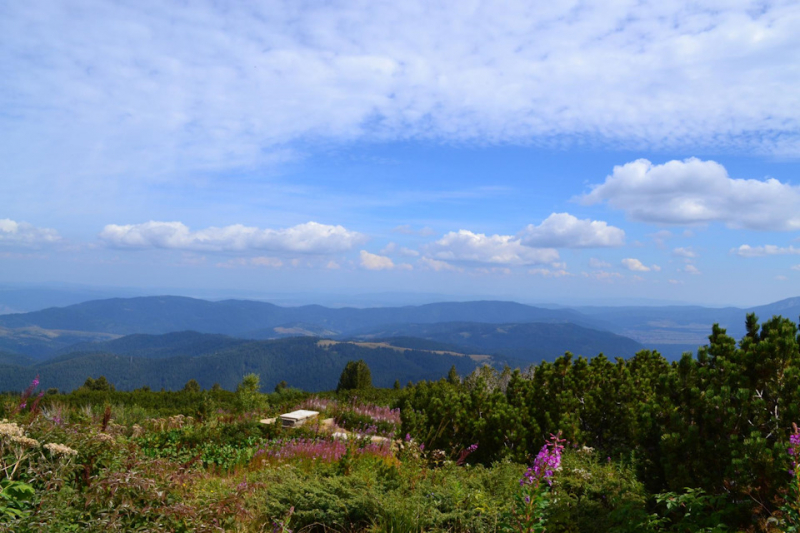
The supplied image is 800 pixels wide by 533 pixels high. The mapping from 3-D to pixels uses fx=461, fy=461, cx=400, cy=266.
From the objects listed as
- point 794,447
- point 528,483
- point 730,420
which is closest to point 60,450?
point 528,483

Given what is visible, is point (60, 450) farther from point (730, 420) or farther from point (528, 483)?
point (730, 420)

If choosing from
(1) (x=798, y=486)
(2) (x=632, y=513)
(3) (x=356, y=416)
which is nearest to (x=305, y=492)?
(2) (x=632, y=513)

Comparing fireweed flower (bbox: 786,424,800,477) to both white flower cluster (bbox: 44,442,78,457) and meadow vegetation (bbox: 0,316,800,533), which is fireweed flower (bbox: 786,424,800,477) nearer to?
meadow vegetation (bbox: 0,316,800,533)

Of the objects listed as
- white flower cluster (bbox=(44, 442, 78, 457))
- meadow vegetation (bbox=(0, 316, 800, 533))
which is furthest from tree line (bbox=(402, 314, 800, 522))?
white flower cluster (bbox=(44, 442, 78, 457))

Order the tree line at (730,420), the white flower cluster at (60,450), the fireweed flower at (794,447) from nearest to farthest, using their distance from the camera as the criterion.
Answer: the fireweed flower at (794,447)
the tree line at (730,420)
the white flower cluster at (60,450)

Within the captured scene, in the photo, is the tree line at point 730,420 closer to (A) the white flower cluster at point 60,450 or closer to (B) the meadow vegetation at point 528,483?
(B) the meadow vegetation at point 528,483

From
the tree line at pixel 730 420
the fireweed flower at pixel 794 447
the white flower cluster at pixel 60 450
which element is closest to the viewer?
the fireweed flower at pixel 794 447

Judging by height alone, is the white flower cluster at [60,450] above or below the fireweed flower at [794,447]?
below

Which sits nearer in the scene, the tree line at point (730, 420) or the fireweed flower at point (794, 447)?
the fireweed flower at point (794, 447)

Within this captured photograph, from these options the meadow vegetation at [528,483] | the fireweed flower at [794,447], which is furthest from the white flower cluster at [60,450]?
the fireweed flower at [794,447]

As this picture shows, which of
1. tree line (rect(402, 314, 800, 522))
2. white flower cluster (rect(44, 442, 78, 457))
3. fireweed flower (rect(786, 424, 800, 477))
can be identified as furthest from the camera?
white flower cluster (rect(44, 442, 78, 457))

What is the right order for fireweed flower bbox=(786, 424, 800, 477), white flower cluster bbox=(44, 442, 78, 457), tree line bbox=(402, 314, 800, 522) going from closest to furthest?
fireweed flower bbox=(786, 424, 800, 477) → tree line bbox=(402, 314, 800, 522) → white flower cluster bbox=(44, 442, 78, 457)

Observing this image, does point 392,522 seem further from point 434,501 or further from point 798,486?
point 798,486

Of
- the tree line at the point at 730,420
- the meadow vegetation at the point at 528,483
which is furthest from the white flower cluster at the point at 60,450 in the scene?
the tree line at the point at 730,420
